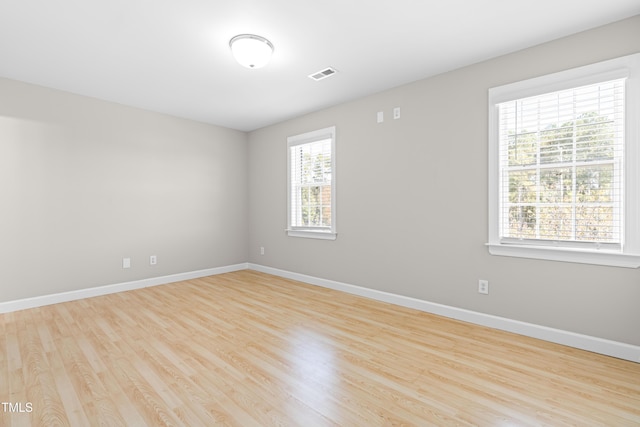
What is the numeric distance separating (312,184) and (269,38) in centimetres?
231

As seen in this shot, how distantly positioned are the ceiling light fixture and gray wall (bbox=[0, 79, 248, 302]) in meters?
2.50

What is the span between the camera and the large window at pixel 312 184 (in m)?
4.28

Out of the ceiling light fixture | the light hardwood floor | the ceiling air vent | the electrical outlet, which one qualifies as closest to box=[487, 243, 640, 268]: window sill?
the electrical outlet

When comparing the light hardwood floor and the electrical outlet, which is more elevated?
the electrical outlet

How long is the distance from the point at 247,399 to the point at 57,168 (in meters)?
3.62

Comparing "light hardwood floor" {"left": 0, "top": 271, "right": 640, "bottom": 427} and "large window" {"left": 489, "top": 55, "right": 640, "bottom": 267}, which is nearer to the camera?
"light hardwood floor" {"left": 0, "top": 271, "right": 640, "bottom": 427}

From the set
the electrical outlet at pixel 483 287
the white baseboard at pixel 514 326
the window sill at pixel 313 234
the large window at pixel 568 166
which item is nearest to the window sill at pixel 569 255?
the large window at pixel 568 166

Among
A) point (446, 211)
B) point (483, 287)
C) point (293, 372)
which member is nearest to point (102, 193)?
point (293, 372)

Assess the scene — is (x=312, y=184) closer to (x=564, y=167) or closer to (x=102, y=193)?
(x=102, y=193)

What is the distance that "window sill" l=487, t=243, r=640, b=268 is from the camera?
7.26 feet

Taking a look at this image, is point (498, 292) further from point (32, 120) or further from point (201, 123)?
point (32, 120)

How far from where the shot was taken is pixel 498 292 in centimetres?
278

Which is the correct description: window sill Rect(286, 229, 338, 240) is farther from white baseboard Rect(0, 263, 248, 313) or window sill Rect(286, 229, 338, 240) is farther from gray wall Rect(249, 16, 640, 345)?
white baseboard Rect(0, 263, 248, 313)

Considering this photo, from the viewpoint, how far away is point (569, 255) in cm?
243
